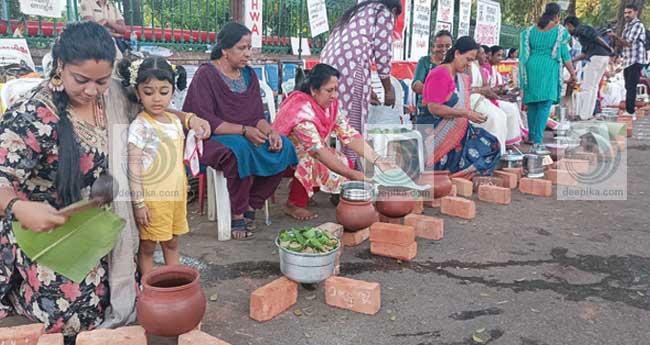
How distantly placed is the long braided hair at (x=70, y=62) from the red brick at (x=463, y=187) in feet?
11.7

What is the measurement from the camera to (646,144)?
818cm

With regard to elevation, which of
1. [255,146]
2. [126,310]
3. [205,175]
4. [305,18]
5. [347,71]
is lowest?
[126,310]

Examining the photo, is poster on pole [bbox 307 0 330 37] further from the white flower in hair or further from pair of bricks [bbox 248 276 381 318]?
pair of bricks [bbox 248 276 381 318]

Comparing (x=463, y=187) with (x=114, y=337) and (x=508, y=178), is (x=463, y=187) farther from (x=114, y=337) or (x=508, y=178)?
(x=114, y=337)

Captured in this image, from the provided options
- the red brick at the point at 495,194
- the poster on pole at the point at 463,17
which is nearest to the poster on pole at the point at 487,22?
the poster on pole at the point at 463,17

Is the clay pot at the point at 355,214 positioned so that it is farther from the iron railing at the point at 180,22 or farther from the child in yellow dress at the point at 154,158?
the iron railing at the point at 180,22

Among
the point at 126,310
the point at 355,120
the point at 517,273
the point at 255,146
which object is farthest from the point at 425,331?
the point at 355,120

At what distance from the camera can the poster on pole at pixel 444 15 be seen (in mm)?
7930

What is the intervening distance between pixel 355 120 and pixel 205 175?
1450 mm

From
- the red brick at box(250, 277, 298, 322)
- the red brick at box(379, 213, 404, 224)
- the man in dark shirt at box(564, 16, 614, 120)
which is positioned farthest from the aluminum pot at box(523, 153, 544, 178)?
the man in dark shirt at box(564, 16, 614, 120)

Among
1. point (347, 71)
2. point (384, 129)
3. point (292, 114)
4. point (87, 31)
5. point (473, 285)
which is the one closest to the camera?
point (87, 31)

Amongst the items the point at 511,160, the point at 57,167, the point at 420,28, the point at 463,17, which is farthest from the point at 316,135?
the point at 463,17

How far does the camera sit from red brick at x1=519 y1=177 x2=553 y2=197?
5.19 m

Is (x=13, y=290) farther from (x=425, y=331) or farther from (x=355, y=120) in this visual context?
(x=355, y=120)
